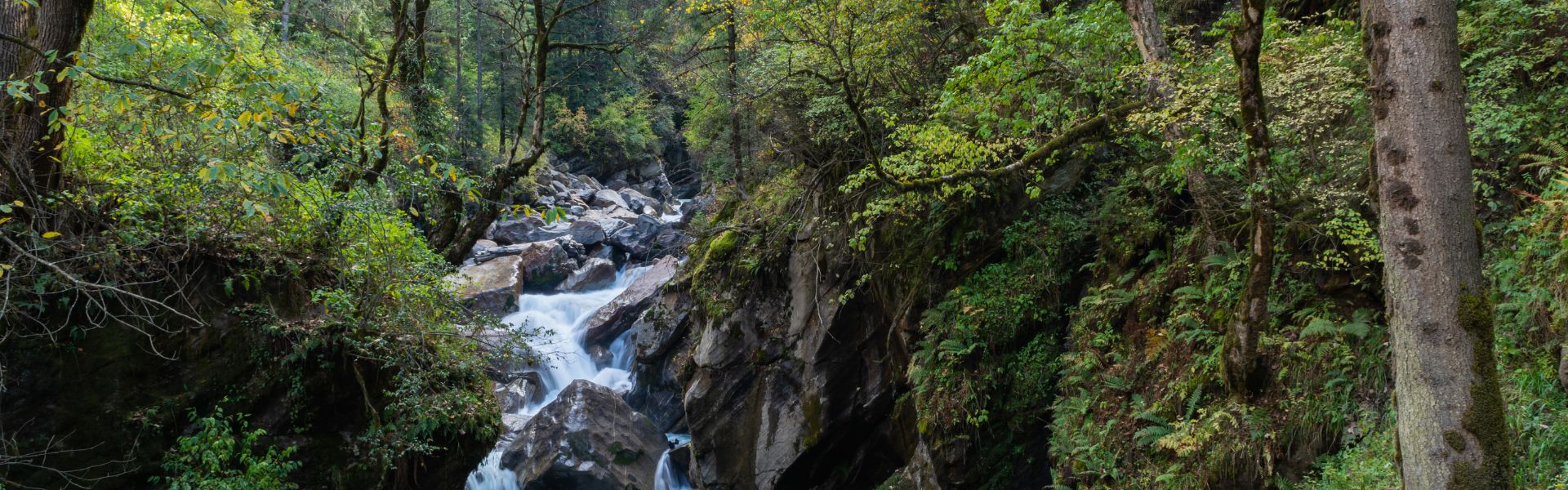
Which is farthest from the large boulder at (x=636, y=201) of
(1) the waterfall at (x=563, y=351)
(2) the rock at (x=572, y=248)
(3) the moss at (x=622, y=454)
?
(3) the moss at (x=622, y=454)

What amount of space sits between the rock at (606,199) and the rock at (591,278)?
826cm

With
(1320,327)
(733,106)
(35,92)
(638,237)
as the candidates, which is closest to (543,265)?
(638,237)

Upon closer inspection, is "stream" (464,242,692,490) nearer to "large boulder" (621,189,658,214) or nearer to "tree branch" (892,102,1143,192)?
"tree branch" (892,102,1143,192)

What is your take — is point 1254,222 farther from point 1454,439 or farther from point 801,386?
point 801,386

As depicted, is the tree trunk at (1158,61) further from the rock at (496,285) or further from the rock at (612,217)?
the rock at (612,217)

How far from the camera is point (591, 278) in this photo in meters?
24.1

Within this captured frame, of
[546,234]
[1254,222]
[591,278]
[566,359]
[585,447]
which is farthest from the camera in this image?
[546,234]

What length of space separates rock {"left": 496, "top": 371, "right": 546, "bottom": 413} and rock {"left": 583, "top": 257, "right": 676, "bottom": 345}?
214cm

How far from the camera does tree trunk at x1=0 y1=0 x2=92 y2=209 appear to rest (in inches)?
216

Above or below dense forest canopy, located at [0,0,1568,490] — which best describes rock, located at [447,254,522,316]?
below

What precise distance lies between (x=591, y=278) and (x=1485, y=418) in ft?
74.4

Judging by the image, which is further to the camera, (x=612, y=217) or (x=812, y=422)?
(x=612, y=217)

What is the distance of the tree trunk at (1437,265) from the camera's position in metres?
3.61

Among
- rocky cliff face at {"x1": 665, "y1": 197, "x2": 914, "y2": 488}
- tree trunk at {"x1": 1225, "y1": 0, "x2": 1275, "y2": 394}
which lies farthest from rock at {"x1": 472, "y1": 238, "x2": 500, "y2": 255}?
tree trunk at {"x1": 1225, "y1": 0, "x2": 1275, "y2": 394}
